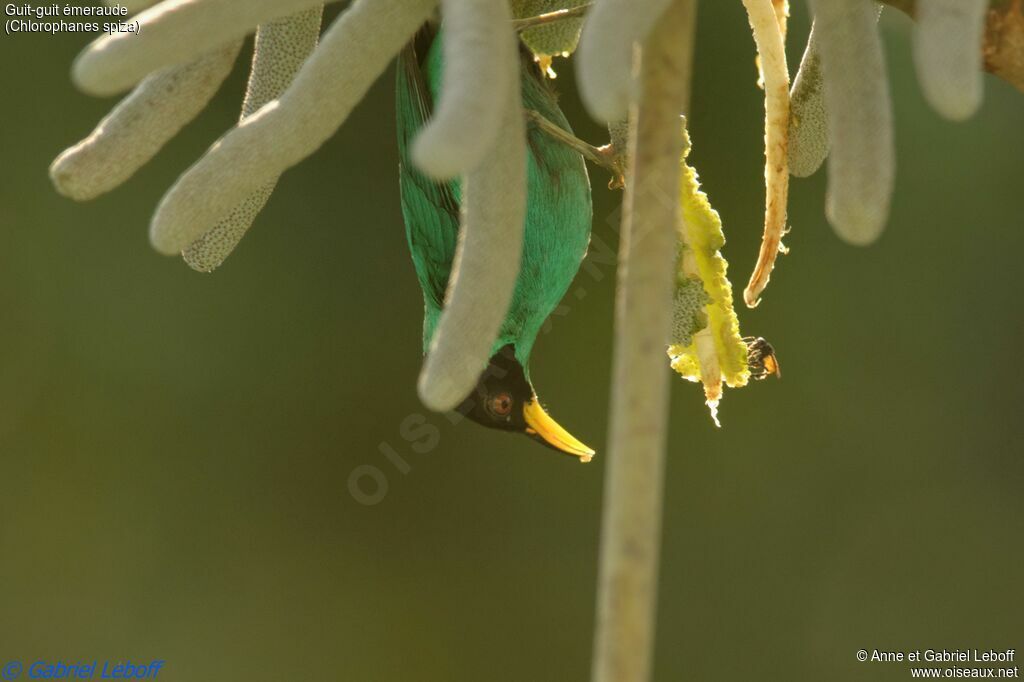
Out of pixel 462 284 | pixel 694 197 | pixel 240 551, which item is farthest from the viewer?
pixel 240 551

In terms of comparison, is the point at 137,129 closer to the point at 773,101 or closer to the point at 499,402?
the point at 773,101

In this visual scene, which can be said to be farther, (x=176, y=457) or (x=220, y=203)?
(x=176, y=457)

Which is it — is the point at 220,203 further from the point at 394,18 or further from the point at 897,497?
the point at 897,497

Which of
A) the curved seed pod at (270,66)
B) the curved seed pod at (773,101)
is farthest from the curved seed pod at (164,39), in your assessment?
the curved seed pod at (773,101)

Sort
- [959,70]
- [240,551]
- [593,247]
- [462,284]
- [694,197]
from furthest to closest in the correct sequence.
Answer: [240,551] → [593,247] → [694,197] → [462,284] → [959,70]

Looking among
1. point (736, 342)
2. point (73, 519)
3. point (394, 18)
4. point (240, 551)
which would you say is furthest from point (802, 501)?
point (394, 18)

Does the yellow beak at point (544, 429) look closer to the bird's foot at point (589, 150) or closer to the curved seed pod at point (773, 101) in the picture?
the bird's foot at point (589, 150)

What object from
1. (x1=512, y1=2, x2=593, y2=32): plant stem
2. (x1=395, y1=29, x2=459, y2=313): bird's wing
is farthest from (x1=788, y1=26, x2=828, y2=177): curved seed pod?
(x1=395, y1=29, x2=459, y2=313): bird's wing
